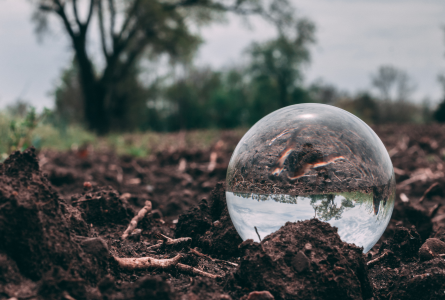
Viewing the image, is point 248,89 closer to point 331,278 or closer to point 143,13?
point 143,13

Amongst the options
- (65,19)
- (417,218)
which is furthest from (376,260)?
(65,19)

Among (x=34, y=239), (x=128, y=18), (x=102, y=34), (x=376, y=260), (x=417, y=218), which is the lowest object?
(x=417, y=218)

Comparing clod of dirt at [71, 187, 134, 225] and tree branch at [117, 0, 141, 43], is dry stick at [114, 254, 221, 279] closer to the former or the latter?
clod of dirt at [71, 187, 134, 225]

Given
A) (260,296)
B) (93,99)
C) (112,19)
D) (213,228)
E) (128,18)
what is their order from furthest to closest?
(93,99) → (112,19) → (128,18) → (213,228) → (260,296)

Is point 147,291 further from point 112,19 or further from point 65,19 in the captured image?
point 112,19

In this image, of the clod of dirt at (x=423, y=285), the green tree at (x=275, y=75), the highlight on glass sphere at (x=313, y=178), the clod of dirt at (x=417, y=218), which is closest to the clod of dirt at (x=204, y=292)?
the highlight on glass sphere at (x=313, y=178)

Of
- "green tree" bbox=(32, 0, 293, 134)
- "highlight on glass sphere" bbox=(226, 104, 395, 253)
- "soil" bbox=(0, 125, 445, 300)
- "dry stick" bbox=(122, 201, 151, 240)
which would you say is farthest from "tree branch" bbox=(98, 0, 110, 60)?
"highlight on glass sphere" bbox=(226, 104, 395, 253)
